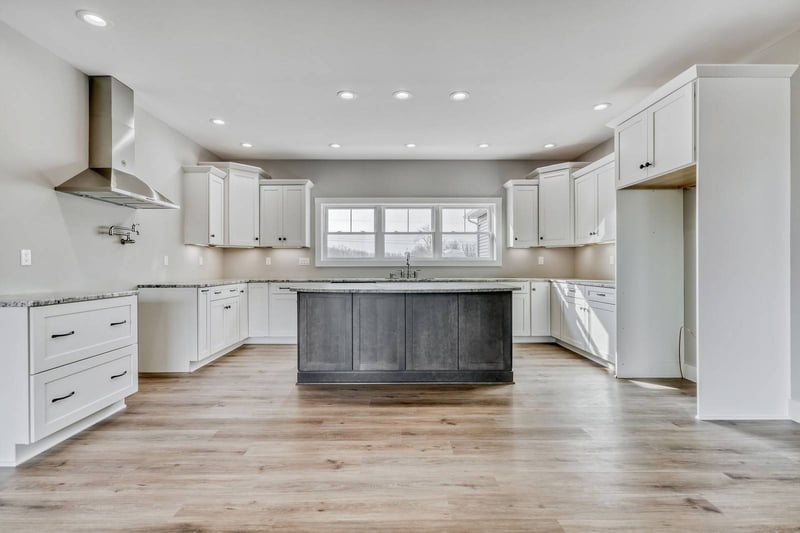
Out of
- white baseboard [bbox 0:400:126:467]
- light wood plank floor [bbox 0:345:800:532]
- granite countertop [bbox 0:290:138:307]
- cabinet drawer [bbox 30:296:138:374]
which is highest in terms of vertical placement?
granite countertop [bbox 0:290:138:307]

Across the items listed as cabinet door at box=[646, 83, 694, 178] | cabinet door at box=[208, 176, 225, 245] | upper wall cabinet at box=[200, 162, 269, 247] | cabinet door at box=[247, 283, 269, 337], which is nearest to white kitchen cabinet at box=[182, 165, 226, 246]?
cabinet door at box=[208, 176, 225, 245]

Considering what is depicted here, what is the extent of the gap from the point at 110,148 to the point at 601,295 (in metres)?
4.91

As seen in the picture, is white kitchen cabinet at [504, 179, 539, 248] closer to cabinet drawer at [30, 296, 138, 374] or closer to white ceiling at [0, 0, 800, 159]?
white ceiling at [0, 0, 800, 159]

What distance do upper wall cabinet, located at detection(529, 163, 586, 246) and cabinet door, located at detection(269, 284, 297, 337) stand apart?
3716 mm

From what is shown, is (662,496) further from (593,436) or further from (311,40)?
(311,40)

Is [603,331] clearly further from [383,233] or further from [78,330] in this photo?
[78,330]

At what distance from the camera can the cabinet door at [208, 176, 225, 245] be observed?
Result: 4.75 m

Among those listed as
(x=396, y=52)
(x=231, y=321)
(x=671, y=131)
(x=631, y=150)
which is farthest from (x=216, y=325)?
(x=671, y=131)

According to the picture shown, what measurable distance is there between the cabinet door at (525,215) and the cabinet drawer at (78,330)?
4740 mm

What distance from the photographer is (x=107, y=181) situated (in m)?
3.09

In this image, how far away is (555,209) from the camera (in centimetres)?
536

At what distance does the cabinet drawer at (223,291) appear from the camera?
417 centimetres

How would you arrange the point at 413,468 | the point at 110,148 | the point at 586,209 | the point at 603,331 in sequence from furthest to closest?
the point at 586,209
the point at 603,331
the point at 110,148
the point at 413,468

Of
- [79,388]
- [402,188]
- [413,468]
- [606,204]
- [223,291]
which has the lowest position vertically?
[413,468]
